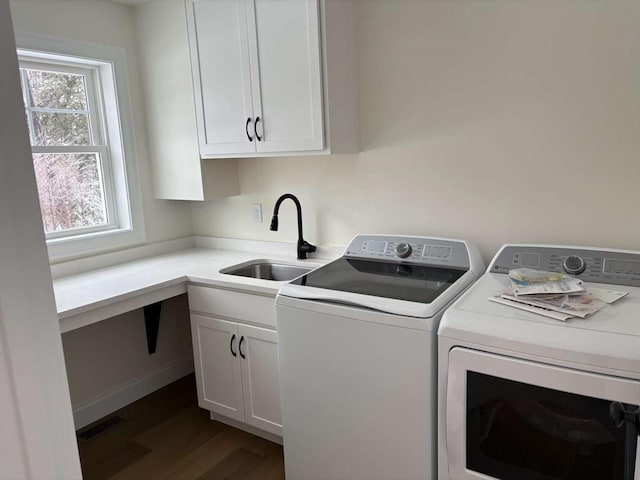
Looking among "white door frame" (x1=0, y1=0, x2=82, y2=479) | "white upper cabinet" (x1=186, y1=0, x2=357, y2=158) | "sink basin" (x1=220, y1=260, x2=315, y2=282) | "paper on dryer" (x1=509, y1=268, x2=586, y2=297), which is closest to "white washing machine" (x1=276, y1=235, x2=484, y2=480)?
"paper on dryer" (x1=509, y1=268, x2=586, y2=297)

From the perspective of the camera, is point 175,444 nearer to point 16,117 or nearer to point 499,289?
point 499,289

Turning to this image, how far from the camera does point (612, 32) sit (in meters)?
1.67

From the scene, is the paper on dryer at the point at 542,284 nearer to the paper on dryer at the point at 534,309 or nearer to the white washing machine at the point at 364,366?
the paper on dryer at the point at 534,309

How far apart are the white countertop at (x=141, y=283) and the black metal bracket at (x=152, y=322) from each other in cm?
30

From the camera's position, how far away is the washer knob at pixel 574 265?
1702mm

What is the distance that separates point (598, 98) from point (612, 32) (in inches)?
9.0

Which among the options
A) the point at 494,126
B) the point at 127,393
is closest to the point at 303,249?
the point at 494,126

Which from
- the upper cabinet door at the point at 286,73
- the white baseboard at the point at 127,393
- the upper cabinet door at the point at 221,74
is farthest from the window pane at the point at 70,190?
the upper cabinet door at the point at 286,73

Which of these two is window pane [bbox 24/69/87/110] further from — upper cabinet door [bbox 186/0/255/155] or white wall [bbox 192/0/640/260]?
white wall [bbox 192/0/640/260]

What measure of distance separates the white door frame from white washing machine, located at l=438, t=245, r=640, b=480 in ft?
3.64

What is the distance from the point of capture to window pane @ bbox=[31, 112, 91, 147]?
2379 millimetres

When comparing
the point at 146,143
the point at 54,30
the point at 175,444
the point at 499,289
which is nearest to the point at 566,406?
the point at 499,289

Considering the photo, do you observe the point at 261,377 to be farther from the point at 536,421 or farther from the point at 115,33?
the point at 115,33

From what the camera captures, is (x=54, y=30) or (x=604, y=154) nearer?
(x=604, y=154)
